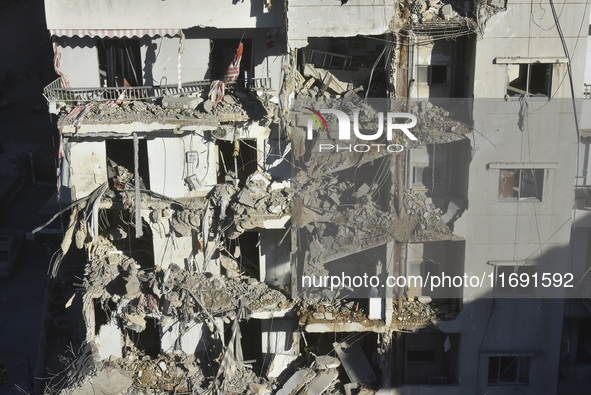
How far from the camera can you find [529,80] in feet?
120

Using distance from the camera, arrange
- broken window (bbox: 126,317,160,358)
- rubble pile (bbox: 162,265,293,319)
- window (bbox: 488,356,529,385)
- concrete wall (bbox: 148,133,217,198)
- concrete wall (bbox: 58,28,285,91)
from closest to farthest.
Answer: concrete wall (bbox: 148,133,217,198), concrete wall (bbox: 58,28,285,91), rubble pile (bbox: 162,265,293,319), window (bbox: 488,356,529,385), broken window (bbox: 126,317,160,358)

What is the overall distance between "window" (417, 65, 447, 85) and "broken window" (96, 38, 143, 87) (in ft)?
35.3

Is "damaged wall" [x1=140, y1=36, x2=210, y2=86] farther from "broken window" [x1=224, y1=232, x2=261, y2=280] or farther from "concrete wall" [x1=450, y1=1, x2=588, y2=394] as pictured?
"concrete wall" [x1=450, y1=1, x2=588, y2=394]

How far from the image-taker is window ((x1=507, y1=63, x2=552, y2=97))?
36.3 meters

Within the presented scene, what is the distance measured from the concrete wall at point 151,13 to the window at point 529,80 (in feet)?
28.7

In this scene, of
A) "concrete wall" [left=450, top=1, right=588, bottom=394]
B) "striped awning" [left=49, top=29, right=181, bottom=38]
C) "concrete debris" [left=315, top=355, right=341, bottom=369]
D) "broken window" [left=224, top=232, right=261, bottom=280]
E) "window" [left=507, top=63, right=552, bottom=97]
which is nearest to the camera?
"concrete wall" [left=450, top=1, right=588, bottom=394]

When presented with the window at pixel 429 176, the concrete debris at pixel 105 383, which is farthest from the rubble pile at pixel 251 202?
the concrete debris at pixel 105 383

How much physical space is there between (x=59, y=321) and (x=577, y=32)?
2495 centimetres

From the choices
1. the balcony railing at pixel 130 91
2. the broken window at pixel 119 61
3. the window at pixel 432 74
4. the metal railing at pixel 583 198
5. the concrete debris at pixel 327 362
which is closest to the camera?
the window at pixel 432 74

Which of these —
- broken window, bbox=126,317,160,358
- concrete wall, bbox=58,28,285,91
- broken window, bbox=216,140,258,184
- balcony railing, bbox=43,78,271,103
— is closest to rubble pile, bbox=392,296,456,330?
broken window, bbox=216,140,258,184

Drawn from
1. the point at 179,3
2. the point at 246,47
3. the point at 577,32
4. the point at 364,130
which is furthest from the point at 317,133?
the point at 577,32

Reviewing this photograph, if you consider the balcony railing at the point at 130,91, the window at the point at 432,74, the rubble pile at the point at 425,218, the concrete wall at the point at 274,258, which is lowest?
the concrete wall at the point at 274,258

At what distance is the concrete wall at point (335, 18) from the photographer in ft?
116

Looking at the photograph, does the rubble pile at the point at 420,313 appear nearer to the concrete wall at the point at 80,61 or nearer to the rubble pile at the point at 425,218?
the rubble pile at the point at 425,218
